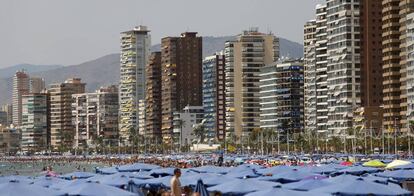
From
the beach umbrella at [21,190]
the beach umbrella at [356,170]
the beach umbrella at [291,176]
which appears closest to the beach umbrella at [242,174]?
the beach umbrella at [291,176]

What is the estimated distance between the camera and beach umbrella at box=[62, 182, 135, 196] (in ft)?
106

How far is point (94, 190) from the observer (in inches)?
1296

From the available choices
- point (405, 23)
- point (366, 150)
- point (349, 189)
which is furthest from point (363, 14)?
point (349, 189)

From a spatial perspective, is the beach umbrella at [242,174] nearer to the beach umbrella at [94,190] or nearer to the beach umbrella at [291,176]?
the beach umbrella at [291,176]

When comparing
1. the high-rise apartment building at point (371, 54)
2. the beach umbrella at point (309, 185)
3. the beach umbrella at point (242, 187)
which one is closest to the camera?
the beach umbrella at point (242, 187)

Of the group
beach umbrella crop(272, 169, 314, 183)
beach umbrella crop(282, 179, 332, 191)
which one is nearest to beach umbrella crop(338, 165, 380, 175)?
beach umbrella crop(272, 169, 314, 183)

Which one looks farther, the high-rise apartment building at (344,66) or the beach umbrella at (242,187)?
the high-rise apartment building at (344,66)

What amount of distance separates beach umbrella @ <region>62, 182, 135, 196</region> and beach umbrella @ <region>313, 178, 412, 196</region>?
638 centimetres

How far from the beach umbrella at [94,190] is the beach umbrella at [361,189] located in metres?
6.38

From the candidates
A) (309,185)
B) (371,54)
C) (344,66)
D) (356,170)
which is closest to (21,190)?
(309,185)

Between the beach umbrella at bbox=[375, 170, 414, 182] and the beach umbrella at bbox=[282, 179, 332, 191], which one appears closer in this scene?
the beach umbrella at bbox=[282, 179, 332, 191]

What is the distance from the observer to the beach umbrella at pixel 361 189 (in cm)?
3291

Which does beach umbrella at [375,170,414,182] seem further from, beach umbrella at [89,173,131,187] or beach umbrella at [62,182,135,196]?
beach umbrella at [62,182,135,196]

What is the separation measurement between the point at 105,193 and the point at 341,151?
13205 cm
